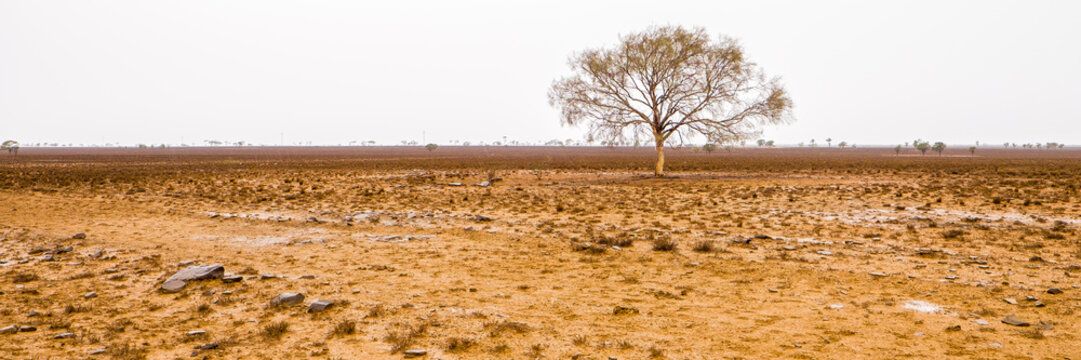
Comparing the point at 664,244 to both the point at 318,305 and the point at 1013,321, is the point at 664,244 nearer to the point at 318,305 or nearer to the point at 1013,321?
the point at 1013,321

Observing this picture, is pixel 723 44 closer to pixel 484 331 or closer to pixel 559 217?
pixel 559 217

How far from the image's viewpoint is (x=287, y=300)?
25.5 ft

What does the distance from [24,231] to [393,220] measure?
8.86 meters

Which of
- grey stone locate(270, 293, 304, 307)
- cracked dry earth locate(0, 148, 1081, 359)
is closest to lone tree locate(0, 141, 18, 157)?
cracked dry earth locate(0, 148, 1081, 359)

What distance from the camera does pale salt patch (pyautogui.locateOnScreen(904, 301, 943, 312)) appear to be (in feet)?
23.8

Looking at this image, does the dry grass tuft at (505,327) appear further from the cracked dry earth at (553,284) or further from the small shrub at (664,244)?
the small shrub at (664,244)

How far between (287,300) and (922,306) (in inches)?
324

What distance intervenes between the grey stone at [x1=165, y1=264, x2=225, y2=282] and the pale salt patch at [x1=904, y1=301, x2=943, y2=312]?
9911 mm

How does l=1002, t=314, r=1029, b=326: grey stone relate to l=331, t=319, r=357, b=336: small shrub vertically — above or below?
above

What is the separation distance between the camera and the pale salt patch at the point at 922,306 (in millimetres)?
7267

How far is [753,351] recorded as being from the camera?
19.5 ft

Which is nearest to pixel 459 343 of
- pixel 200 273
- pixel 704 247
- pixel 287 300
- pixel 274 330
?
pixel 274 330

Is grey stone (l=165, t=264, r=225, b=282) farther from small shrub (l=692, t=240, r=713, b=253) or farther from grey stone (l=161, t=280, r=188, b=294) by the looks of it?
small shrub (l=692, t=240, r=713, b=253)

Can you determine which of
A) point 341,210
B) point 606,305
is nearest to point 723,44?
point 341,210
